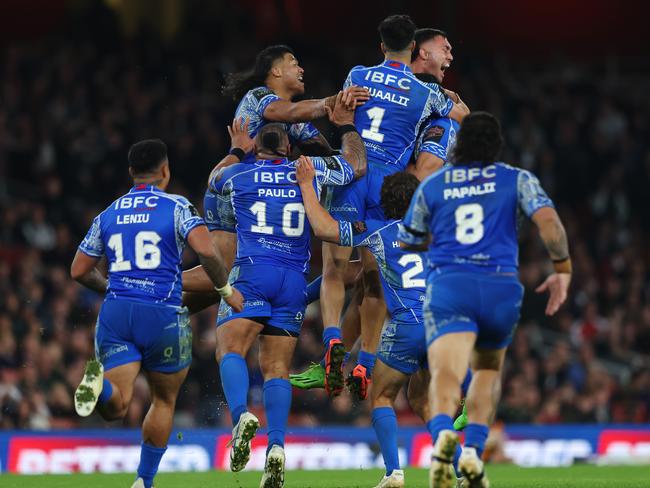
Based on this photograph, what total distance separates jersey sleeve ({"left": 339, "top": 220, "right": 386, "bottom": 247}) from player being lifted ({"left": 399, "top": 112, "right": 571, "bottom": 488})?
1.81 meters

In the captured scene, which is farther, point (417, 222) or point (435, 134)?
point (435, 134)

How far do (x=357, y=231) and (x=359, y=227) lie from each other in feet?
0.13

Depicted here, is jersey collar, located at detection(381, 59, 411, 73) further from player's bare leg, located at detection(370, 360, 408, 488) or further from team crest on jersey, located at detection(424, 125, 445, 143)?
player's bare leg, located at detection(370, 360, 408, 488)

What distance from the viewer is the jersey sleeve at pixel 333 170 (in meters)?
10.3

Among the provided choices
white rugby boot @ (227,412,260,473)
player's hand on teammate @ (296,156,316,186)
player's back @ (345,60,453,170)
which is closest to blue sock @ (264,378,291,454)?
white rugby boot @ (227,412,260,473)

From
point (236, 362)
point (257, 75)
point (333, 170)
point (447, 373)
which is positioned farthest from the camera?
point (257, 75)

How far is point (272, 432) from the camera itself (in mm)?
9781

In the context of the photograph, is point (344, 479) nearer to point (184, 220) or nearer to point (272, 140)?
point (272, 140)

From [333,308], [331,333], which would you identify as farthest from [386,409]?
[333,308]

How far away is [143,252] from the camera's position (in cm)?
922

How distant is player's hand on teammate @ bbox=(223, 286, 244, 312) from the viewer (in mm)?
9617

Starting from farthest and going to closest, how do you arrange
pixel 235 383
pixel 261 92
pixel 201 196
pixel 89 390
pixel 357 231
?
pixel 201 196, pixel 261 92, pixel 357 231, pixel 235 383, pixel 89 390

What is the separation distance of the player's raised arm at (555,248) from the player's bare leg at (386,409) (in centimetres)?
213

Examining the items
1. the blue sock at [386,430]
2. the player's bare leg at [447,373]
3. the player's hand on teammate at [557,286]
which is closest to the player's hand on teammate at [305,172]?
the blue sock at [386,430]
